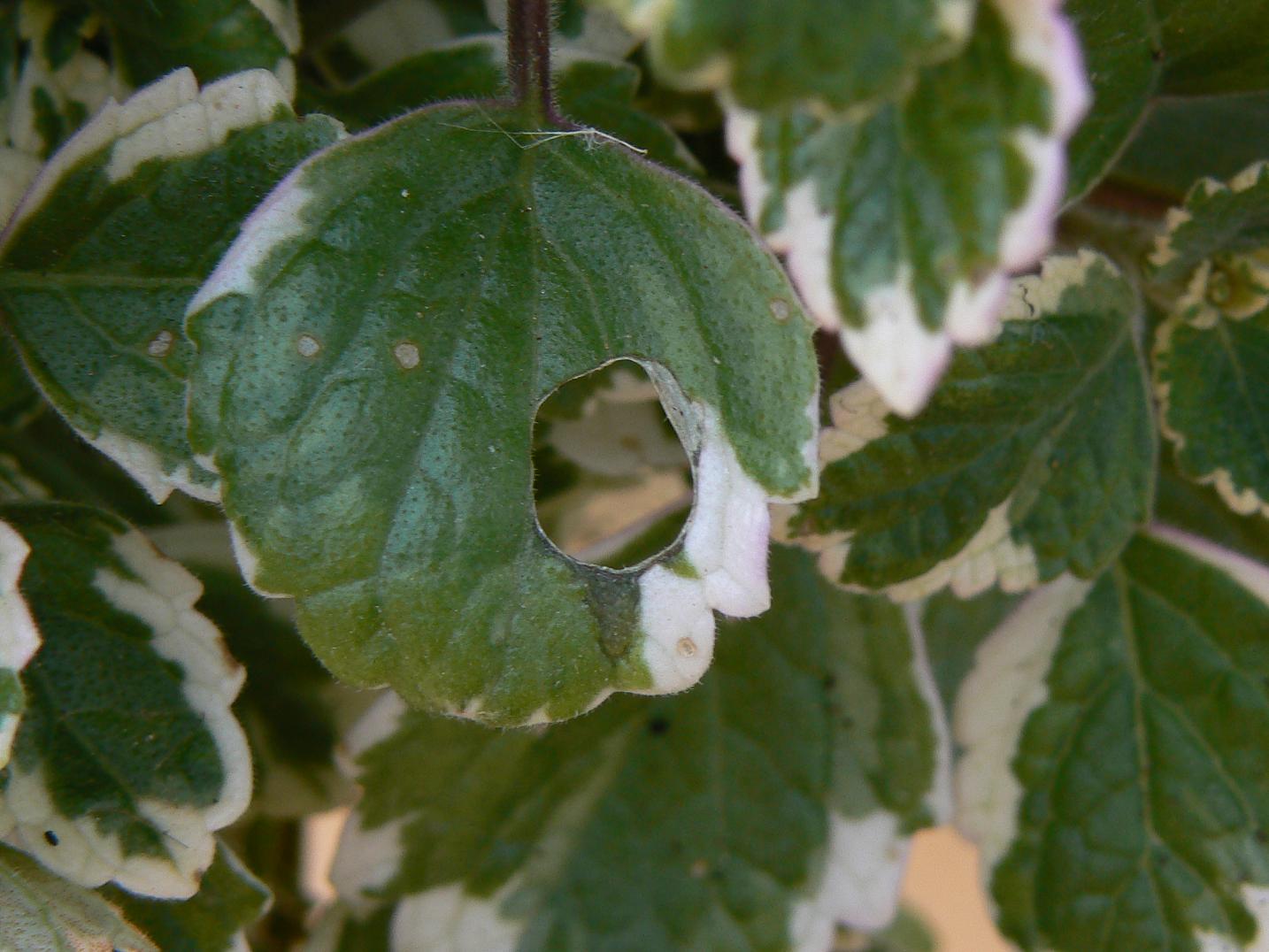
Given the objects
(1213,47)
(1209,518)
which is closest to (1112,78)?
(1213,47)

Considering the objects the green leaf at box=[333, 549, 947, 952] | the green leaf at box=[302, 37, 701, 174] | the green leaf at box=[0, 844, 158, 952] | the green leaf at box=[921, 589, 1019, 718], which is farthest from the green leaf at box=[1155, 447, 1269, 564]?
the green leaf at box=[0, 844, 158, 952]

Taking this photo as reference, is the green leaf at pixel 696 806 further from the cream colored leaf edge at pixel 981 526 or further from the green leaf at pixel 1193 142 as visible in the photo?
the green leaf at pixel 1193 142

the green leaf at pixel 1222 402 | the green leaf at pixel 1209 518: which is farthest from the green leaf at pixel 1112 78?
the green leaf at pixel 1209 518

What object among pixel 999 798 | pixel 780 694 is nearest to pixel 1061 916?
pixel 999 798

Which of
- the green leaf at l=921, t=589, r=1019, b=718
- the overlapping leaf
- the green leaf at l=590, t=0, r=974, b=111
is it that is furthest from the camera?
the green leaf at l=921, t=589, r=1019, b=718

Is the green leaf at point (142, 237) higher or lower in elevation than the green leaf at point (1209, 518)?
higher

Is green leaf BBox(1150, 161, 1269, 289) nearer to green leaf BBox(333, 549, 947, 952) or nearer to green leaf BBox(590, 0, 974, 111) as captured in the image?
green leaf BBox(333, 549, 947, 952)

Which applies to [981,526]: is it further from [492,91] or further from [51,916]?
[51,916]

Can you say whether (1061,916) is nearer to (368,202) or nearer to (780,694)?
(780,694)
